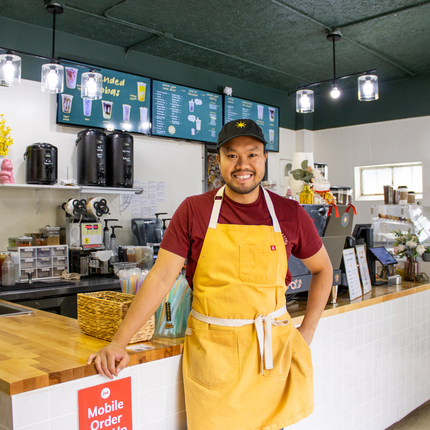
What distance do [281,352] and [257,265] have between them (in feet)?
1.08

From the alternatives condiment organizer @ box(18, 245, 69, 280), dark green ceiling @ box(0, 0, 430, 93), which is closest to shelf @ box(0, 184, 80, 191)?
condiment organizer @ box(18, 245, 69, 280)

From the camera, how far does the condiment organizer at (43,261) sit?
3.75 metres

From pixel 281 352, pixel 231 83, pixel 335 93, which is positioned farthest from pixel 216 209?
pixel 231 83

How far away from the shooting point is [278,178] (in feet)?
21.8

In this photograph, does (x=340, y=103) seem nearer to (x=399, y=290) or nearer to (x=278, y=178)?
(x=278, y=178)

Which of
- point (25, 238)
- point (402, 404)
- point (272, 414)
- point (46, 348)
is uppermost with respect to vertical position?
point (25, 238)

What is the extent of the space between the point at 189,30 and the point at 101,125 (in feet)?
4.21

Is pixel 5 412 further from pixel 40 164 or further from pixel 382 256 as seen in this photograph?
pixel 40 164

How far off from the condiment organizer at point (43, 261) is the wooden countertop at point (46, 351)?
1594mm

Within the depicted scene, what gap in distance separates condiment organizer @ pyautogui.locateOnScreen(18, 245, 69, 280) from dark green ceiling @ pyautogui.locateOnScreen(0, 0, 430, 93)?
190 centimetres

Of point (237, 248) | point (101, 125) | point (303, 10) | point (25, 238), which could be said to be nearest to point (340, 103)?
point (303, 10)

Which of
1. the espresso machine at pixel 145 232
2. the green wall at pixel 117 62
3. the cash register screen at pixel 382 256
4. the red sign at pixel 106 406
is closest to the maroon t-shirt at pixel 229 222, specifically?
the red sign at pixel 106 406

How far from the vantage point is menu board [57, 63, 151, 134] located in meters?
4.48

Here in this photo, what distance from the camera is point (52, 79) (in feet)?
11.2
